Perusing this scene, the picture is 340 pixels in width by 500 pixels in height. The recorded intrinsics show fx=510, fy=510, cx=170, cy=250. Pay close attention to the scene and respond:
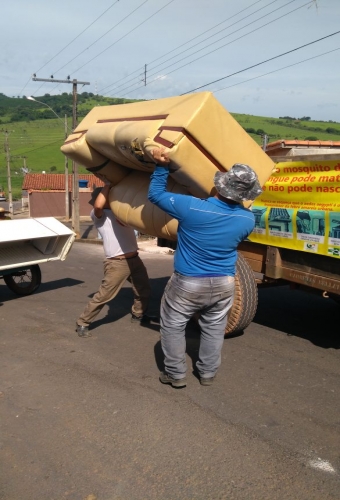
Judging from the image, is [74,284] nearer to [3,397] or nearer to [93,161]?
[93,161]

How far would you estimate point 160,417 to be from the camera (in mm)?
3641

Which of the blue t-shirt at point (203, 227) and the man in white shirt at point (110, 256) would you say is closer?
the blue t-shirt at point (203, 227)

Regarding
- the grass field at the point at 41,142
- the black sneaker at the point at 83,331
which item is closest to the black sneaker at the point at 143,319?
the black sneaker at the point at 83,331

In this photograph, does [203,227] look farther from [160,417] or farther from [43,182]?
[43,182]

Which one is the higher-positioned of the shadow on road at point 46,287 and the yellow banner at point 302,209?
the yellow banner at point 302,209

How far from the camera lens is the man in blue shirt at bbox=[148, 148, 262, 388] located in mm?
3895

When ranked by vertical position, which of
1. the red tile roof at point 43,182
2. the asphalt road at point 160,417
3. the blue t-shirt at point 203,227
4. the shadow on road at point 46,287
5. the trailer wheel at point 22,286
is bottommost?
the red tile roof at point 43,182

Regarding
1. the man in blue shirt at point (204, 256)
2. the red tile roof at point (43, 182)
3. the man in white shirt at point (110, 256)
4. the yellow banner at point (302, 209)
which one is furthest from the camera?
the red tile roof at point (43, 182)

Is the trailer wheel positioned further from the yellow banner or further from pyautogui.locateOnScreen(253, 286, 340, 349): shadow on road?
the yellow banner

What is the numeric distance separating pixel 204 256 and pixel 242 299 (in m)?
1.21

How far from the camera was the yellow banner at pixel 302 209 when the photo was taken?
4.33m

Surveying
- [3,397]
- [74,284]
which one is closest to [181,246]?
[3,397]

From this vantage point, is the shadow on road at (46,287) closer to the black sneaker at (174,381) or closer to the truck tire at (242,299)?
the truck tire at (242,299)

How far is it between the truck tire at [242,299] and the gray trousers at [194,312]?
86 cm
